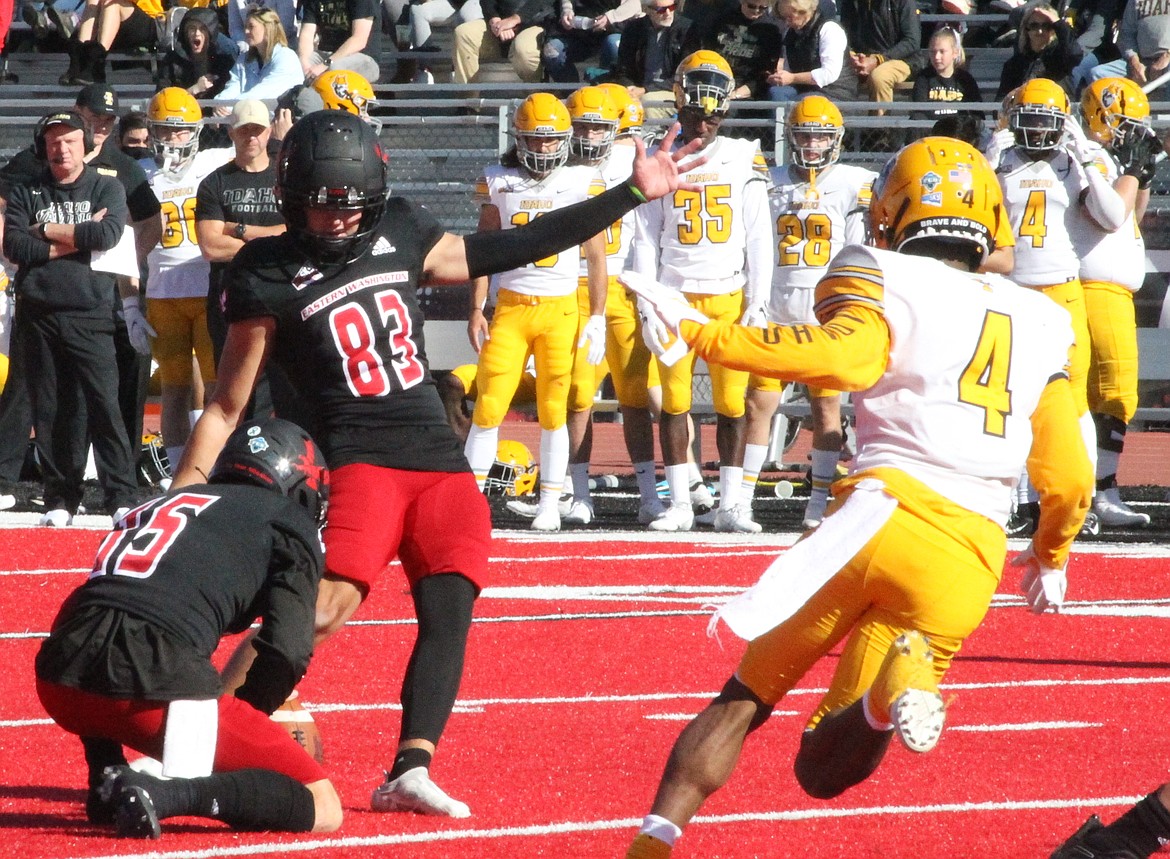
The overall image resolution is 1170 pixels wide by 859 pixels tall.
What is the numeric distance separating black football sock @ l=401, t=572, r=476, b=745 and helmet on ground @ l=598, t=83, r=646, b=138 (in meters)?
6.94

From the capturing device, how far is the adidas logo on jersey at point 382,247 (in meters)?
4.55

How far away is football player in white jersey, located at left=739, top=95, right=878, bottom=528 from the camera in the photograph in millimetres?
10023

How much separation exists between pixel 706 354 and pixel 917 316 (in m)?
0.45

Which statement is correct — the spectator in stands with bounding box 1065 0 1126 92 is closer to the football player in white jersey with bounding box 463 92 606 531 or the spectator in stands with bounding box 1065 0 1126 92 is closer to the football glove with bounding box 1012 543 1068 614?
the football player in white jersey with bounding box 463 92 606 531

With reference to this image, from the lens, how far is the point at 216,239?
9000 mm

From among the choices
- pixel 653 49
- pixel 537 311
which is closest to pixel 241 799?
pixel 537 311

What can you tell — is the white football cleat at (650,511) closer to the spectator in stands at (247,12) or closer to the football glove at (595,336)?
the football glove at (595,336)

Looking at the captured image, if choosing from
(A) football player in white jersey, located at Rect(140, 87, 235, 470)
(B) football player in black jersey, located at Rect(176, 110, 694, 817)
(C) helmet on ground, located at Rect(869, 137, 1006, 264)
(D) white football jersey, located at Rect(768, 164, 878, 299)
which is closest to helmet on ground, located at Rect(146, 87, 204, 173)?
(A) football player in white jersey, located at Rect(140, 87, 235, 470)

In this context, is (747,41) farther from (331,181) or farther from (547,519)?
(331,181)

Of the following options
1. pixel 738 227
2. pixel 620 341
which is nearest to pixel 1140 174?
pixel 738 227

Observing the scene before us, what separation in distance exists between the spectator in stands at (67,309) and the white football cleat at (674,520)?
9.15ft

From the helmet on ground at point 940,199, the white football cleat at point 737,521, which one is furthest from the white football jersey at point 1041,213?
the helmet on ground at point 940,199

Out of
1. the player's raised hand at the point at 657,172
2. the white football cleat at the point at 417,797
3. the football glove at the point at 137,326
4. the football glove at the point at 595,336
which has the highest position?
the player's raised hand at the point at 657,172

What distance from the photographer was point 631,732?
5371 mm
